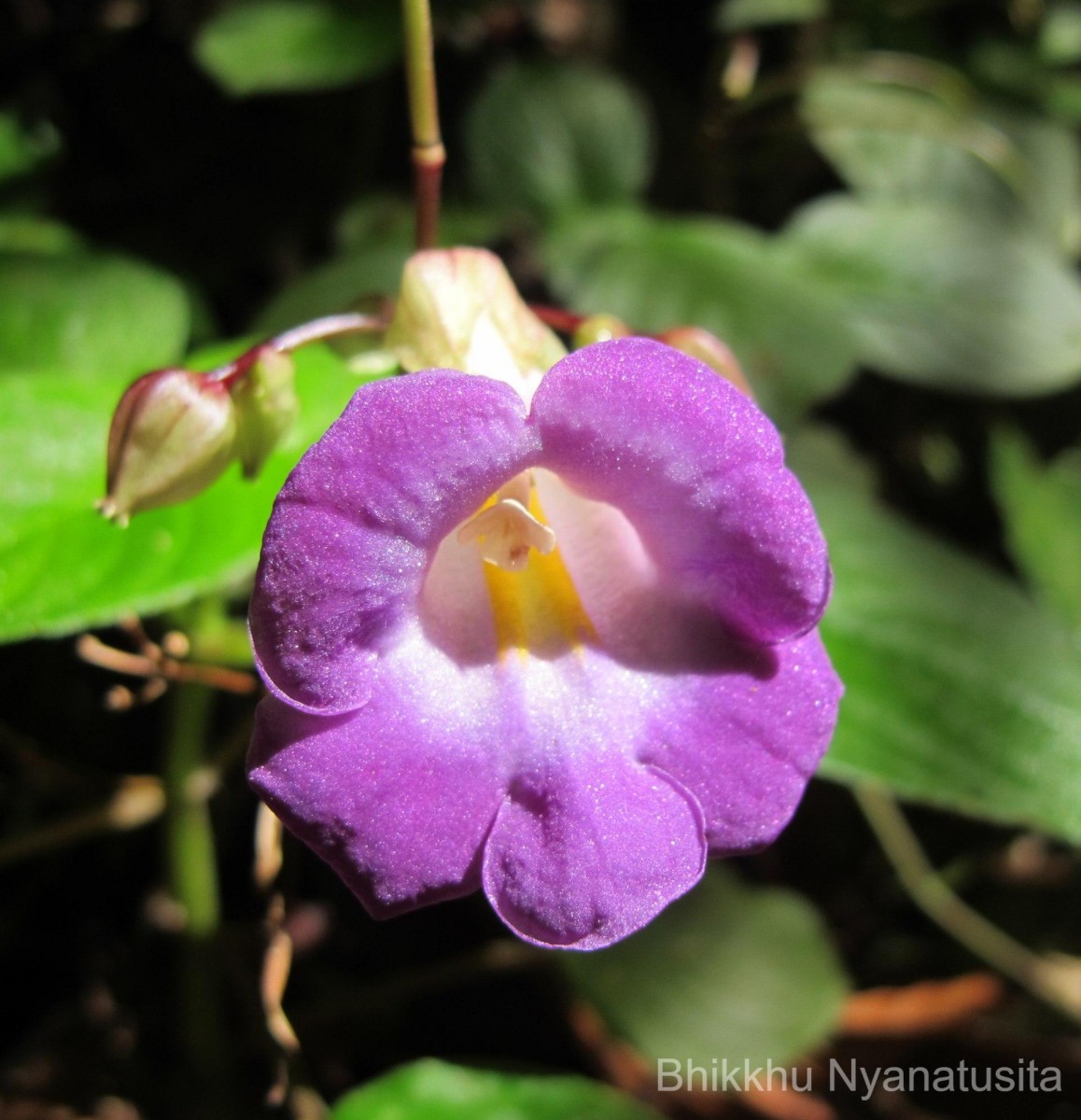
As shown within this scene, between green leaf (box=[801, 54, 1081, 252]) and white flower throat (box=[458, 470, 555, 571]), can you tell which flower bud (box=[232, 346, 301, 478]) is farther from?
green leaf (box=[801, 54, 1081, 252])

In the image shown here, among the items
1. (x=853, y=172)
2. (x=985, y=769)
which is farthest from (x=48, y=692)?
(x=853, y=172)

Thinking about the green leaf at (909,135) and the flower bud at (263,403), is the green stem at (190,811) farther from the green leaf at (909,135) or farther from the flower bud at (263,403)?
the green leaf at (909,135)

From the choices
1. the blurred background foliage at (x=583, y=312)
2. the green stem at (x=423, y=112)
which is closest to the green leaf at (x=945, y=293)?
the blurred background foliage at (x=583, y=312)

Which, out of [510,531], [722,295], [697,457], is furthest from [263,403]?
[722,295]

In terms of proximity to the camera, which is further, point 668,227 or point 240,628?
point 668,227

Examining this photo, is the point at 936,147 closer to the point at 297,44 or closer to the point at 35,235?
the point at 297,44

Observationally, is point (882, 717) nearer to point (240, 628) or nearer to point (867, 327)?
point (240, 628)

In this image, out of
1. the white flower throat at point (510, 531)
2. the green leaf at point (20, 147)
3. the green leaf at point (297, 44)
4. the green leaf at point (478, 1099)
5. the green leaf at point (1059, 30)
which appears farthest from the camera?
the green leaf at point (1059, 30)
